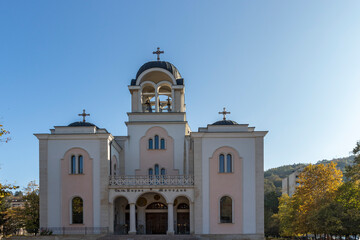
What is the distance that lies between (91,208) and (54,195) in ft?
9.86

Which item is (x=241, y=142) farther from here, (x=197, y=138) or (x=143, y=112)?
(x=143, y=112)

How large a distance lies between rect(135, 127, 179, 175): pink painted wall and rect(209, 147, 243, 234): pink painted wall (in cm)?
461

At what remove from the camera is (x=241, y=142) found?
106ft

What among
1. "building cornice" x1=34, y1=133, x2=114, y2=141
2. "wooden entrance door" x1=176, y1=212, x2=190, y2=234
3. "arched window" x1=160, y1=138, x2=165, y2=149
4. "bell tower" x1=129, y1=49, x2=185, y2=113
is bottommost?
"wooden entrance door" x1=176, y1=212, x2=190, y2=234

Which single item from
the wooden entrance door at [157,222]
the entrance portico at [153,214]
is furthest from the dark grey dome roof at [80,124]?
the wooden entrance door at [157,222]

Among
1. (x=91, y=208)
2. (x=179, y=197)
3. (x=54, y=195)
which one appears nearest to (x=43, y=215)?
(x=54, y=195)

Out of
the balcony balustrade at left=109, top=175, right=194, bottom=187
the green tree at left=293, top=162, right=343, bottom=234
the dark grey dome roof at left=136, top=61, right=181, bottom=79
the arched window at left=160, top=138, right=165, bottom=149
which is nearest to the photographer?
the balcony balustrade at left=109, top=175, right=194, bottom=187

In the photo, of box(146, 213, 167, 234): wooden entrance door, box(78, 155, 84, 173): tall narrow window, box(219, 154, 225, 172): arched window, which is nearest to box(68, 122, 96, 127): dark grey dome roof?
box(78, 155, 84, 173): tall narrow window

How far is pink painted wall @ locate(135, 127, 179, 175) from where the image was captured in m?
35.5

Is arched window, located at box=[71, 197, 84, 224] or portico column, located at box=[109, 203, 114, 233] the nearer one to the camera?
portico column, located at box=[109, 203, 114, 233]

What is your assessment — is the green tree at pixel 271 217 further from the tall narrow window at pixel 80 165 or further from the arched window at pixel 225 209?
the tall narrow window at pixel 80 165

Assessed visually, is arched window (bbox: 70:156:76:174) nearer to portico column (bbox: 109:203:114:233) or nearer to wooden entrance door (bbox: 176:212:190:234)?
portico column (bbox: 109:203:114:233)

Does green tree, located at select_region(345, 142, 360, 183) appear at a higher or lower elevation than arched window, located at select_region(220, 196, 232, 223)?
higher

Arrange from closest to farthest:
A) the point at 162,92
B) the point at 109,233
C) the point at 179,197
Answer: the point at 109,233
the point at 179,197
the point at 162,92
